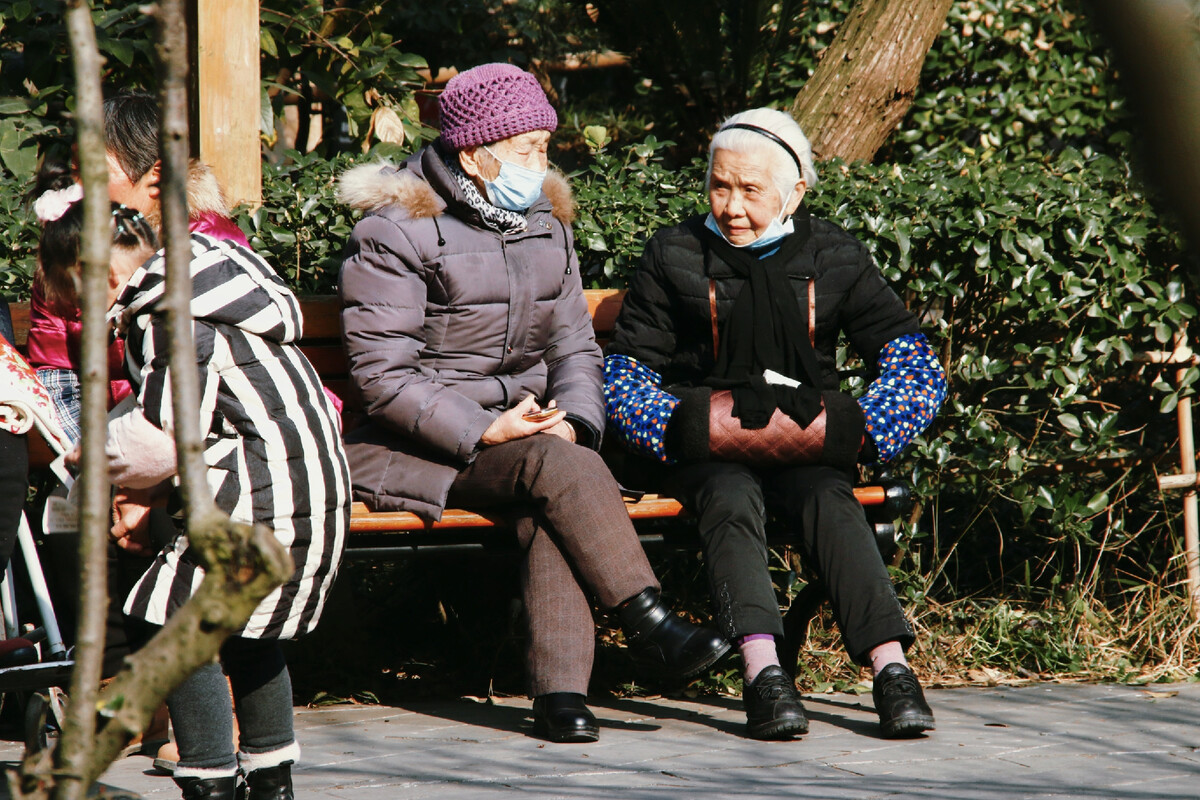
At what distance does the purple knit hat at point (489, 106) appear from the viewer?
3.84m

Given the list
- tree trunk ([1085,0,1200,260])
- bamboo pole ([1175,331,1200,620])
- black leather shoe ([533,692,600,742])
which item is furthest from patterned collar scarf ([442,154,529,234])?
tree trunk ([1085,0,1200,260])

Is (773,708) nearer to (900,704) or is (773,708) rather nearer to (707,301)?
(900,704)

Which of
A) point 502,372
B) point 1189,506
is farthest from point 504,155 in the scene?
point 1189,506

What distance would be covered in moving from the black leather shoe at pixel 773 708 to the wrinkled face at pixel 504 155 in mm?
1574

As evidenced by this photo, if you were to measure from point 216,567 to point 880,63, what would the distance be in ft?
16.3

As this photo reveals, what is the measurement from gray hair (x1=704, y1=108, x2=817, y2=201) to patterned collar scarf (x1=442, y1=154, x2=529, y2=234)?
631 mm

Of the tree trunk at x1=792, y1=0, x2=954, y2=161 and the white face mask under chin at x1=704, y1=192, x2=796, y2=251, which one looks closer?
the white face mask under chin at x1=704, y1=192, x2=796, y2=251

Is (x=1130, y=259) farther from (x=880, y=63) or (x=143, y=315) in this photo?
(x=143, y=315)

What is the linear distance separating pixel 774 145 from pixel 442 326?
3.77 feet

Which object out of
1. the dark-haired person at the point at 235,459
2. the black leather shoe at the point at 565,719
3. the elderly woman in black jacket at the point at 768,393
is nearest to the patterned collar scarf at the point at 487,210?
the elderly woman in black jacket at the point at 768,393

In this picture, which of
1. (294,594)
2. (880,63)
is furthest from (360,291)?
(880,63)

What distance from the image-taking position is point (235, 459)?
272 centimetres

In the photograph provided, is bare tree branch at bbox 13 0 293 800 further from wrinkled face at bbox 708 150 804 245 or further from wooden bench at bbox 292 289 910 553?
wrinkled face at bbox 708 150 804 245

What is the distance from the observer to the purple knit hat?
12.6 ft
